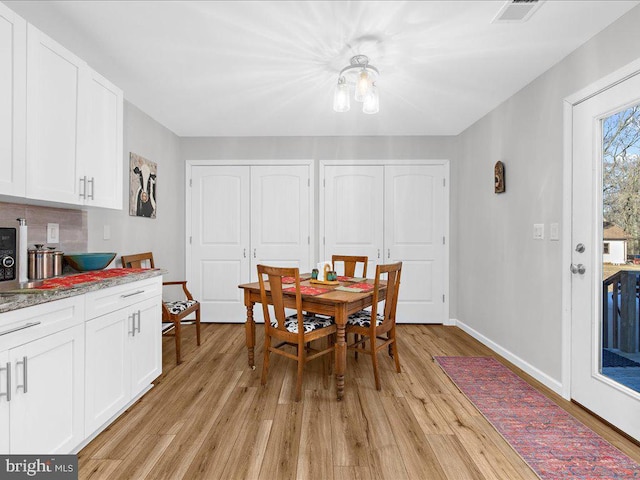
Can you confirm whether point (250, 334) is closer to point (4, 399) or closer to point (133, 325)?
point (133, 325)

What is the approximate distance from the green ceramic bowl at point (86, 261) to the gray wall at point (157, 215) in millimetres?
433

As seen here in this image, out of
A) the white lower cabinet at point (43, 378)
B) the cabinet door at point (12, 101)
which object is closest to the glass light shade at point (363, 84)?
the cabinet door at point (12, 101)

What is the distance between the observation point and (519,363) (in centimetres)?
279

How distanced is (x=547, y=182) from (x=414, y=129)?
177 cm

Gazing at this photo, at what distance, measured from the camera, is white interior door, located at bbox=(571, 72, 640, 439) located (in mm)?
1941

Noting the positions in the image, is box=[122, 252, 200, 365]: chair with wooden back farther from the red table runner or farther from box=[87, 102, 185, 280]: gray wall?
the red table runner

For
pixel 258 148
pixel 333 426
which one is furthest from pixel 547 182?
pixel 258 148

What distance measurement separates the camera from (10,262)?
6.07 feet

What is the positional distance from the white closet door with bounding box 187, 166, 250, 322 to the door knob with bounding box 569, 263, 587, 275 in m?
3.36

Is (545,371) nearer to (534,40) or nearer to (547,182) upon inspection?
(547,182)

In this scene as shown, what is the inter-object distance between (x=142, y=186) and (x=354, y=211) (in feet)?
8.13

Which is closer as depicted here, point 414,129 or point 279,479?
point 279,479

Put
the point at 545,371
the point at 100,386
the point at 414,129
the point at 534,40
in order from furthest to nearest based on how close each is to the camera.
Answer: the point at 414,129
the point at 545,371
the point at 534,40
the point at 100,386

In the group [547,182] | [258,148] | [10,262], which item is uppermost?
[258,148]
